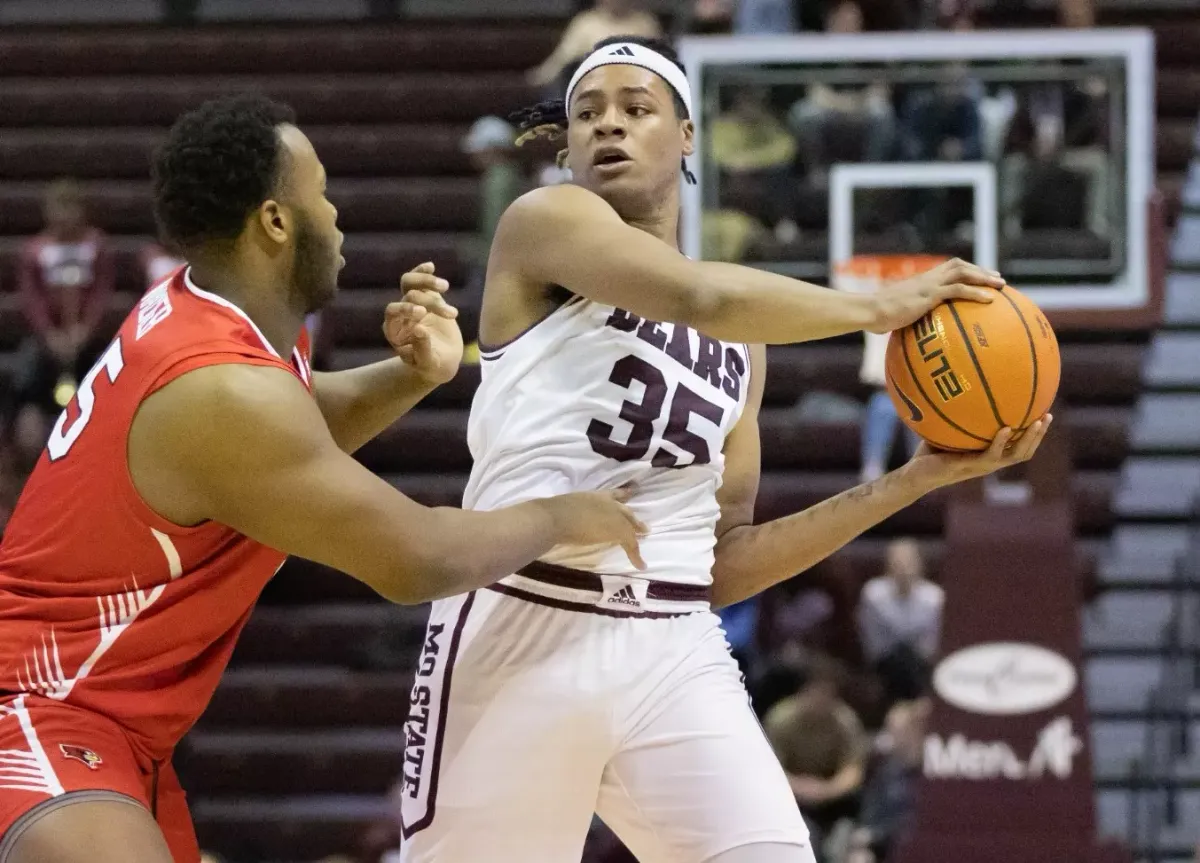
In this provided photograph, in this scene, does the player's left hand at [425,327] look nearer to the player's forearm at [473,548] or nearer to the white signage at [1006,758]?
the player's forearm at [473,548]

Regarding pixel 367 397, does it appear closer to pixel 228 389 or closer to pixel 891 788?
pixel 228 389

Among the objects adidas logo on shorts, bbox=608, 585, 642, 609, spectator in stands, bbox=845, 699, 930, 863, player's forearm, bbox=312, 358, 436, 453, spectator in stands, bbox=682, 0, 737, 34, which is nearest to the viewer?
adidas logo on shorts, bbox=608, 585, 642, 609

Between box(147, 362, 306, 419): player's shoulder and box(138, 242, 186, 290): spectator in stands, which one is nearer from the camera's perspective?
box(147, 362, 306, 419): player's shoulder

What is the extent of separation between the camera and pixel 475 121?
13.9 m

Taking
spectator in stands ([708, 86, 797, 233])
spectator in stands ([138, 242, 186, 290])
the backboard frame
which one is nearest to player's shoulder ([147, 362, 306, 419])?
the backboard frame

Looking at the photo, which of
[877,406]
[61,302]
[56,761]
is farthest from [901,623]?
[56,761]

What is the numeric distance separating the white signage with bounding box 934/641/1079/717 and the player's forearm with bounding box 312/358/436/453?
4468 mm

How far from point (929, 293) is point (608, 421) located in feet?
2.30

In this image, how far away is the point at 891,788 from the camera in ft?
28.2

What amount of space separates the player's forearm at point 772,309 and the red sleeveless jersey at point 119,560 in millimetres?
805

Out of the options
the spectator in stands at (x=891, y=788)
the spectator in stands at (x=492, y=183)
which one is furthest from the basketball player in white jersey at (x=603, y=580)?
the spectator in stands at (x=492, y=183)

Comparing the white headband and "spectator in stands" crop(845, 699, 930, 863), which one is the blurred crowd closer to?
"spectator in stands" crop(845, 699, 930, 863)

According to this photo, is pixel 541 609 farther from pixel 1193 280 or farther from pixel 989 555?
pixel 1193 280

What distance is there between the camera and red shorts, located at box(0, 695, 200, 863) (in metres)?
3.32
